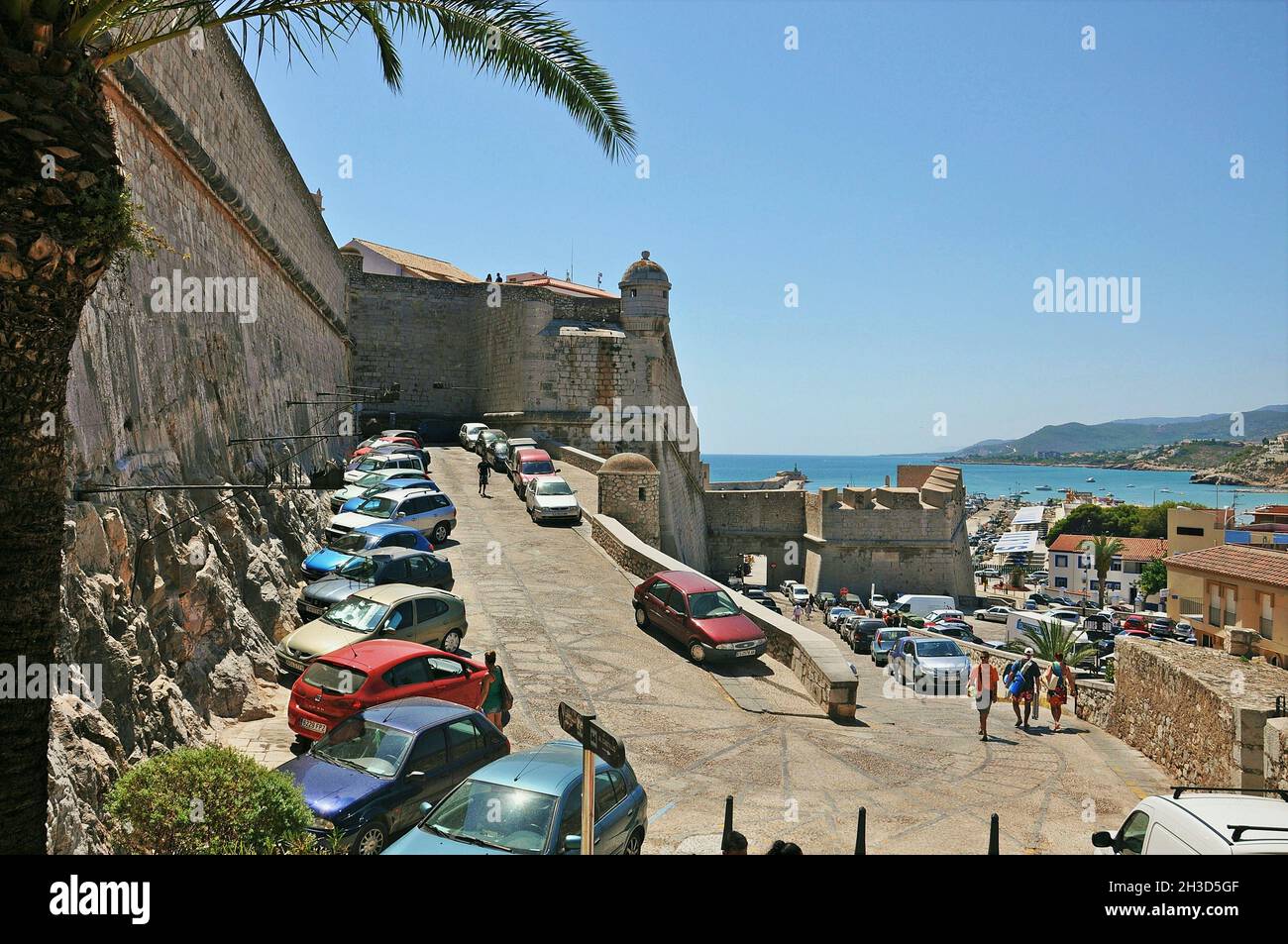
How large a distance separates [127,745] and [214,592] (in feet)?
10.9

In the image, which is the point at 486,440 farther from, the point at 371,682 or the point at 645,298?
the point at 371,682

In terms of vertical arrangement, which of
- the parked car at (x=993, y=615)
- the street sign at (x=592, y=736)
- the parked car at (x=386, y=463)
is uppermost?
the parked car at (x=386, y=463)

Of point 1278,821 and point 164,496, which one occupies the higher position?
point 164,496

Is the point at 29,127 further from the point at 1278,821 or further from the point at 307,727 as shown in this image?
the point at 1278,821

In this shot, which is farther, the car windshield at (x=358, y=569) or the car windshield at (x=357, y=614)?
the car windshield at (x=358, y=569)

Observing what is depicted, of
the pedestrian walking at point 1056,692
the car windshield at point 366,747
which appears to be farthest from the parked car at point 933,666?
the car windshield at point 366,747

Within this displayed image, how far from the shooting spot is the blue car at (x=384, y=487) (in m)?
18.4

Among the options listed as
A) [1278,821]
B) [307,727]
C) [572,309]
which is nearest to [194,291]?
[307,727]

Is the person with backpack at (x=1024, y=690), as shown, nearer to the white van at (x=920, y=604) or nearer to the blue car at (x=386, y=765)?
the blue car at (x=386, y=765)

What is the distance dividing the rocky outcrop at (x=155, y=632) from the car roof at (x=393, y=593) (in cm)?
133

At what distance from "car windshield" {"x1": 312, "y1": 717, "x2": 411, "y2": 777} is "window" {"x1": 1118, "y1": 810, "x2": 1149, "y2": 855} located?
5.36 metres

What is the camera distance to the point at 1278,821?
17.3 ft
